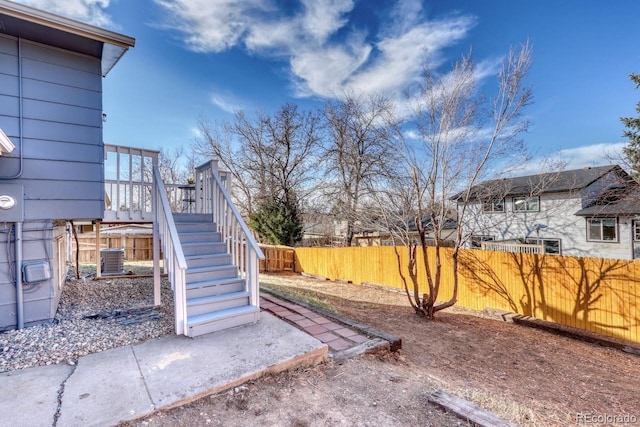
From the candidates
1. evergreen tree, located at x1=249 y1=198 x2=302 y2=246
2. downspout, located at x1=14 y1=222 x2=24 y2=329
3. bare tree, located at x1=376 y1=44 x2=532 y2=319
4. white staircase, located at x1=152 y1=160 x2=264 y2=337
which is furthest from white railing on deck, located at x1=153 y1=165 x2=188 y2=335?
evergreen tree, located at x1=249 y1=198 x2=302 y2=246

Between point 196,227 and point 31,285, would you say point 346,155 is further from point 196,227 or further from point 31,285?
point 31,285

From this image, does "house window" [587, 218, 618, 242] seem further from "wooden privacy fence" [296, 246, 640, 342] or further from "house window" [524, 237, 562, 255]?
"wooden privacy fence" [296, 246, 640, 342]

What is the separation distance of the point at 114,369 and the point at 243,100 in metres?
14.6

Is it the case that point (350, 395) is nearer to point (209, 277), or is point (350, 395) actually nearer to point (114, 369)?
point (114, 369)

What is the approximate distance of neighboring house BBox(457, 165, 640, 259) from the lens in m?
11.9

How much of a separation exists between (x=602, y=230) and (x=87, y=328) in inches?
739

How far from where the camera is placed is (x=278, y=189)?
16703mm

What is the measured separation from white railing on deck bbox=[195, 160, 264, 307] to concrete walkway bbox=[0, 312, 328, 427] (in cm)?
78

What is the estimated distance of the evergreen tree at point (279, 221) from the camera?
1572cm

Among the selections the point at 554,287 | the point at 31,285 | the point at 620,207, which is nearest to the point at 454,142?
the point at 554,287

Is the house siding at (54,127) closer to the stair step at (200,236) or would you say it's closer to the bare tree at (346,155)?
the stair step at (200,236)

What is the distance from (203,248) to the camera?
4.30 meters

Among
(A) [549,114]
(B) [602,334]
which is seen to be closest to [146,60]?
(A) [549,114]

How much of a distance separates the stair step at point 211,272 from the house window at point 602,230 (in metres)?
17.0
